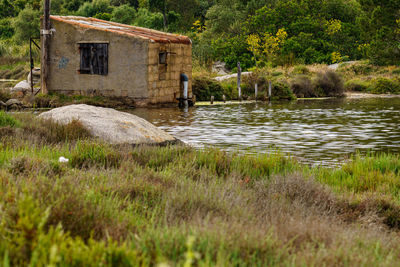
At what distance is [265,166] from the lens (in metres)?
7.74

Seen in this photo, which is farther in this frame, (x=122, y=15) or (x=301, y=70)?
(x=122, y=15)

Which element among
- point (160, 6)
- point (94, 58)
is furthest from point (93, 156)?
point (160, 6)

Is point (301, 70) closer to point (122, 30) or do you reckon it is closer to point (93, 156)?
point (122, 30)

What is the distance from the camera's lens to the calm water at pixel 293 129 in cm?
1168

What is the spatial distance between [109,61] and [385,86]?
70.1 feet

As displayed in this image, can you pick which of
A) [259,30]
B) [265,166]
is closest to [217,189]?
[265,166]

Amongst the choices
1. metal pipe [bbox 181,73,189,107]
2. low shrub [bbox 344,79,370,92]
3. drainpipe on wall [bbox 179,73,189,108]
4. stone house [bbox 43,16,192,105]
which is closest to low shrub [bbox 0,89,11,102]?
stone house [bbox 43,16,192,105]

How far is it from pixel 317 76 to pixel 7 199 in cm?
3150

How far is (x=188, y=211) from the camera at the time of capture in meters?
4.73

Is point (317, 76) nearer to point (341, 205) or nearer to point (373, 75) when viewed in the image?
point (373, 75)

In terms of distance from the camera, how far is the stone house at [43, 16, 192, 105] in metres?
22.1

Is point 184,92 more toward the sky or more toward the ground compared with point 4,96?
more toward the sky

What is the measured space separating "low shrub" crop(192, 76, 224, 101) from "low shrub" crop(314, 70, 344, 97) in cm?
768

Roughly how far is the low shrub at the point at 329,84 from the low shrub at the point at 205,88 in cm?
768
